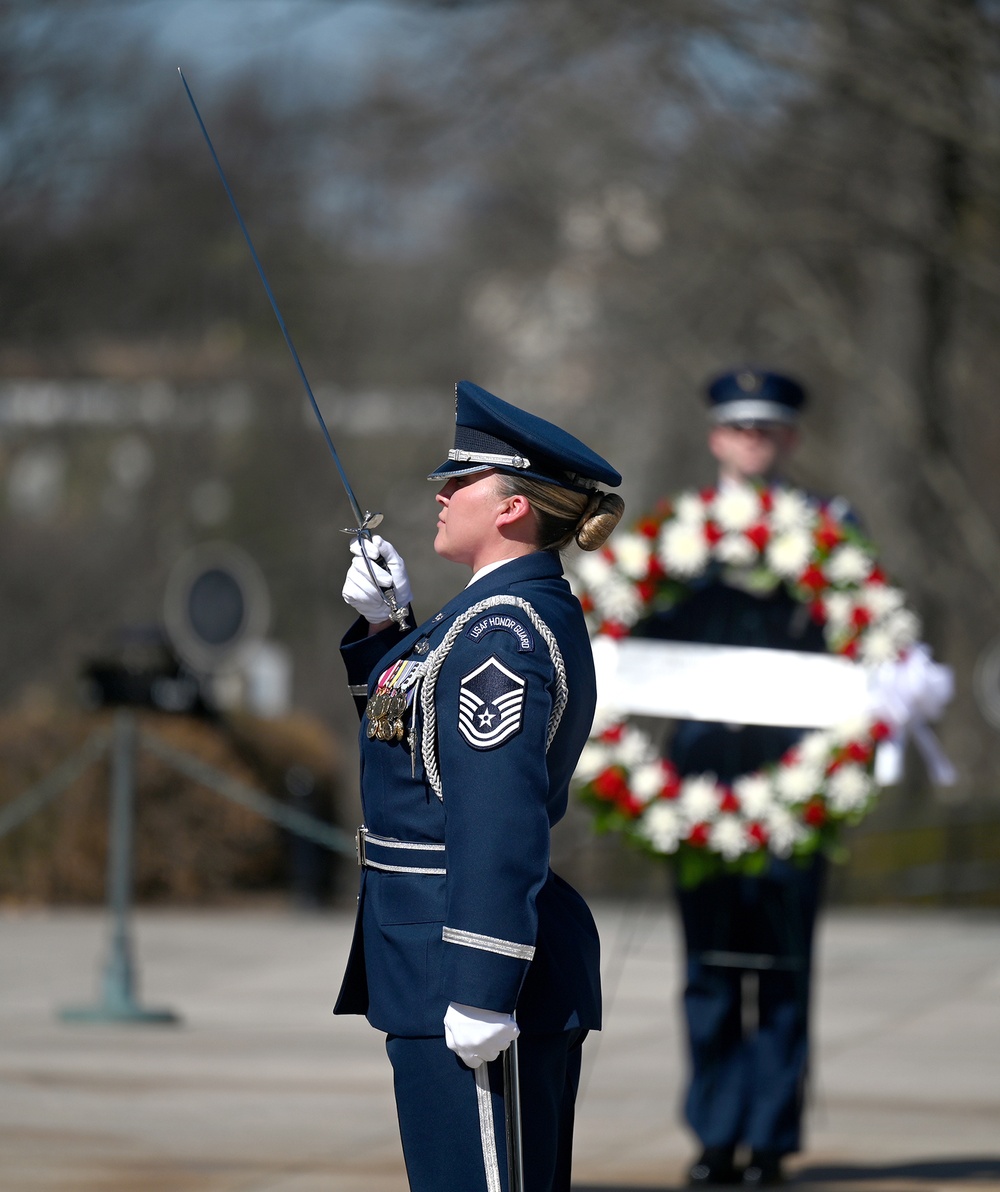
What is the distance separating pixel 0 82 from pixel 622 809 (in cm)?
1578

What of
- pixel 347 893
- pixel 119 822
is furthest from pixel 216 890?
pixel 119 822

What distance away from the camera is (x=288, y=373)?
84.8ft

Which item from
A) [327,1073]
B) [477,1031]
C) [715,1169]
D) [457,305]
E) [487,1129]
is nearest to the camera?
[477,1031]

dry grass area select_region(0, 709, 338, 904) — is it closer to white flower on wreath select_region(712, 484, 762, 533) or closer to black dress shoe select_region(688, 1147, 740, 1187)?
white flower on wreath select_region(712, 484, 762, 533)

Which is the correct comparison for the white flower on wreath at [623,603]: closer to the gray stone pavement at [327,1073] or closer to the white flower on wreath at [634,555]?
the white flower on wreath at [634,555]

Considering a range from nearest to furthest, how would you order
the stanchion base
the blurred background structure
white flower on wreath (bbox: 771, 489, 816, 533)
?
1. white flower on wreath (bbox: 771, 489, 816, 533)
2. the stanchion base
3. the blurred background structure

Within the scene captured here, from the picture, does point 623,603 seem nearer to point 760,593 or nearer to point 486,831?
point 760,593

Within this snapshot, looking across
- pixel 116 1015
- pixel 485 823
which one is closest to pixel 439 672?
pixel 485 823

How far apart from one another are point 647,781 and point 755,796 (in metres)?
0.37

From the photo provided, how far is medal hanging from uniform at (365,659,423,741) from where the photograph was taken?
367cm

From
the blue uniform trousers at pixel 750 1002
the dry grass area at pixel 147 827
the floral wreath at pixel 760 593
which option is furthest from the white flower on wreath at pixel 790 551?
the dry grass area at pixel 147 827

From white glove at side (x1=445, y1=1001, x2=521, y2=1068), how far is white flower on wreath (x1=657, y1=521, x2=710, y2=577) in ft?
10.4

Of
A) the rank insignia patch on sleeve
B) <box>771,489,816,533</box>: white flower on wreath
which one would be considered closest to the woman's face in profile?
the rank insignia patch on sleeve

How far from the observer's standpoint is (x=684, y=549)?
6484mm
